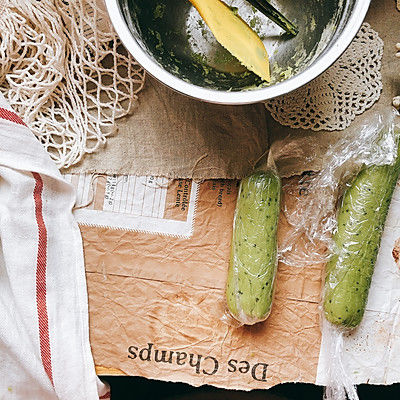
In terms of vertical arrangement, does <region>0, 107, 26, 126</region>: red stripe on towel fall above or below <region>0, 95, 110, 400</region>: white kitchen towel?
above

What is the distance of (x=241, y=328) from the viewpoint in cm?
97


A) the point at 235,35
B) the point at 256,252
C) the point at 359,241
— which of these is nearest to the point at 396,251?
the point at 359,241

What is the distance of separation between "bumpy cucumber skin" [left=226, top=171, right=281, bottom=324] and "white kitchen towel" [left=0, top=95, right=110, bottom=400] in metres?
0.25

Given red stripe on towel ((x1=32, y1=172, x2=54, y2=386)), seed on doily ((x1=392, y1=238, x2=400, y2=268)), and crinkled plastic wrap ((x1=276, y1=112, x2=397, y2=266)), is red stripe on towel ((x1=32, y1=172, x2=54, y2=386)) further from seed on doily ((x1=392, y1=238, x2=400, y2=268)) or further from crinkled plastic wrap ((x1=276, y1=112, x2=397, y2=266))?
seed on doily ((x1=392, y1=238, x2=400, y2=268))

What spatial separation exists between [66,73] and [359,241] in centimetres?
53

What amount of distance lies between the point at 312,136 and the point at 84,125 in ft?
1.19

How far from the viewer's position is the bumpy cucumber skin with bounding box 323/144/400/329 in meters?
0.91

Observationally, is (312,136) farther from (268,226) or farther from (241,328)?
(241,328)

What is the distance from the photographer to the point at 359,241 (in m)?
0.92

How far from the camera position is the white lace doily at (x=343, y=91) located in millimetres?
961

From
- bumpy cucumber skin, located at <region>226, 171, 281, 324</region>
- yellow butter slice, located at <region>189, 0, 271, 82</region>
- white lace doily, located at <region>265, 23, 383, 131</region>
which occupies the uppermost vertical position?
yellow butter slice, located at <region>189, 0, 271, 82</region>

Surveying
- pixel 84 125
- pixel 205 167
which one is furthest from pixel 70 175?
pixel 205 167

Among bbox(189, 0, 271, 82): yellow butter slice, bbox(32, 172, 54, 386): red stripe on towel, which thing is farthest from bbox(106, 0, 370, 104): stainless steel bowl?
bbox(32, 172, 54, 386): red stripe on towel

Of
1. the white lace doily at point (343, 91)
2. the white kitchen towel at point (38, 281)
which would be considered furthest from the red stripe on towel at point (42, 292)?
the white lace doily at point (343, 91)
